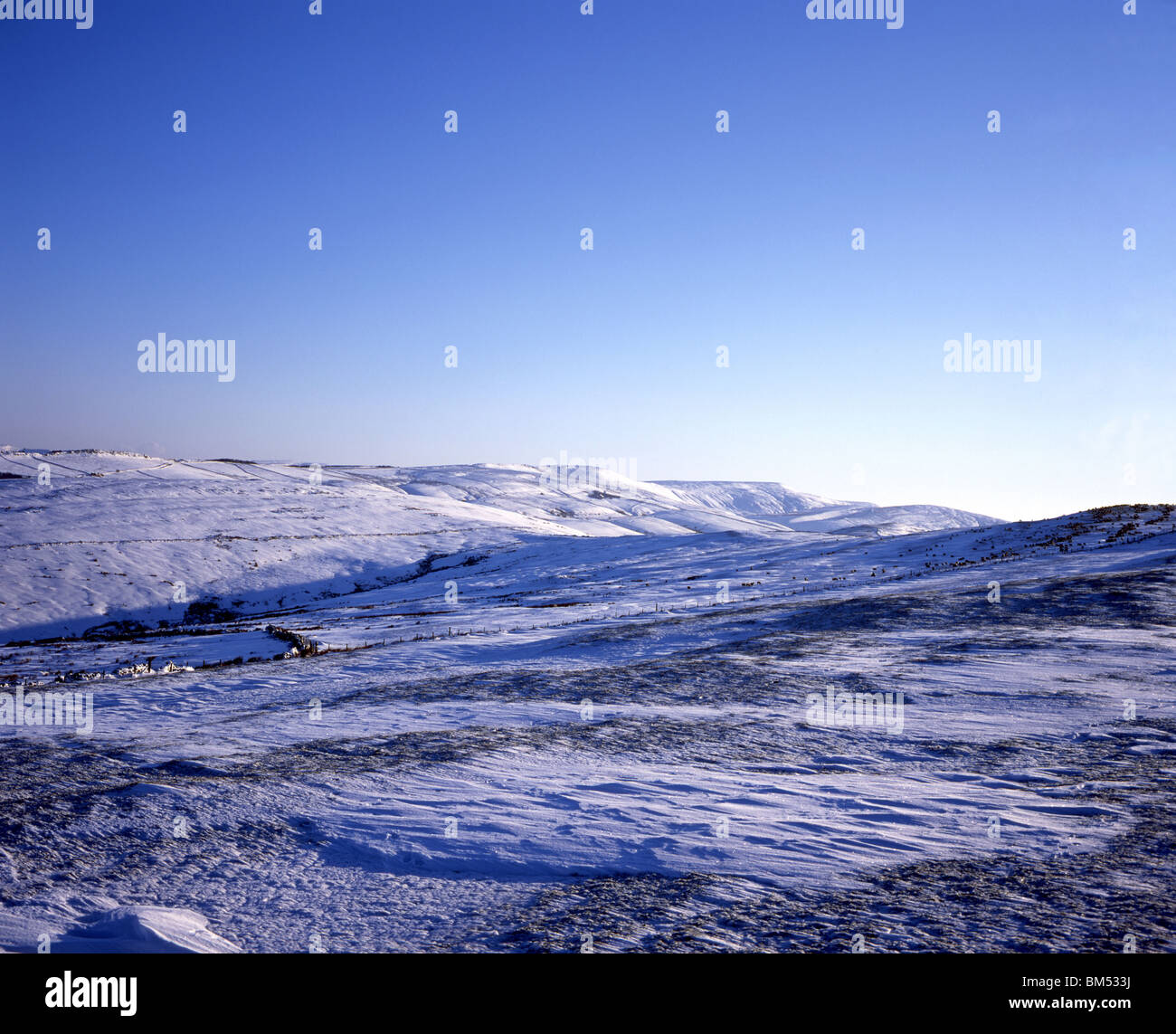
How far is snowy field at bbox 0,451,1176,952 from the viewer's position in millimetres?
5457

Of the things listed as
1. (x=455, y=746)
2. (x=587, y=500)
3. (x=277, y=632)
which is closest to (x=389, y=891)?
(x=455, y=746)

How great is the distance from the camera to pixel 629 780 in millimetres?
8805

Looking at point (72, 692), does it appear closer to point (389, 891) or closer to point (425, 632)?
point (425, 632)

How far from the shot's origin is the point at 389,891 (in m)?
6.02

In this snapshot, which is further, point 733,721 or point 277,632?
point 277,632

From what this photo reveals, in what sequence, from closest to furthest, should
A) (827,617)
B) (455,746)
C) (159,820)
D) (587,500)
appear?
(159,820)
(455,746)
(827,617)
(587,500)

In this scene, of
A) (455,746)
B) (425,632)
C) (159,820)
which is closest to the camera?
(159,820)

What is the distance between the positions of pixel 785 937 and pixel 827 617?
1773cm
